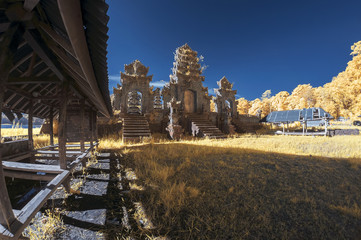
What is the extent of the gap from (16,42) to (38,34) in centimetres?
48

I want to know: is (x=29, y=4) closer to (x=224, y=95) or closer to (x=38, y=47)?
(x=38, y=47)

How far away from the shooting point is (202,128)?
38.8 ft

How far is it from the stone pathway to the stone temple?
5.70 metres

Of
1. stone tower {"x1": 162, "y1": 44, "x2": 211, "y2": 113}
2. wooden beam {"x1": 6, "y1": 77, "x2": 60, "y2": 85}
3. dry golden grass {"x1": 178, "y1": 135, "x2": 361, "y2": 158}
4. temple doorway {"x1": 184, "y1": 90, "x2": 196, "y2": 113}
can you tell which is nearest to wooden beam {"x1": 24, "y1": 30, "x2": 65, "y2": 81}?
wooden beam {"x1": 6, "y1": 77, "x2": 60, "y2": 85}

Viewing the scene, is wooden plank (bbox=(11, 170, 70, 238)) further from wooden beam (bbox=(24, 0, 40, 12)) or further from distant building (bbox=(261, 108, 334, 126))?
distant building (bbox=(261, 108, 334, 126))

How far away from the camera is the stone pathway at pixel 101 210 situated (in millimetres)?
1879

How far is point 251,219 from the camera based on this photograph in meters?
2.20

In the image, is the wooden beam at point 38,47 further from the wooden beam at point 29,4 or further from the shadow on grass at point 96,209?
the shadow on grass at point 96,209

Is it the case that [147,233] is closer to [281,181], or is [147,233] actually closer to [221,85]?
[281,181]

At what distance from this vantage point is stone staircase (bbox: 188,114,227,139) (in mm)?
11219

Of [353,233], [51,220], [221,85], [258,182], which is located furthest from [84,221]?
[221,85]

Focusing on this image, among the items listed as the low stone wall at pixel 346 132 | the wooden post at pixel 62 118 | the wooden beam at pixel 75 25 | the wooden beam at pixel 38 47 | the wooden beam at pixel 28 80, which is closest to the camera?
the wooden beam at pixel 75 25

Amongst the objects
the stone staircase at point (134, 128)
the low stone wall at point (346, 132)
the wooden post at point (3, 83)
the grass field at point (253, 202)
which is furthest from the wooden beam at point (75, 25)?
the low stone wall at point (346, 132)

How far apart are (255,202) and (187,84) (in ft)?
42.8
